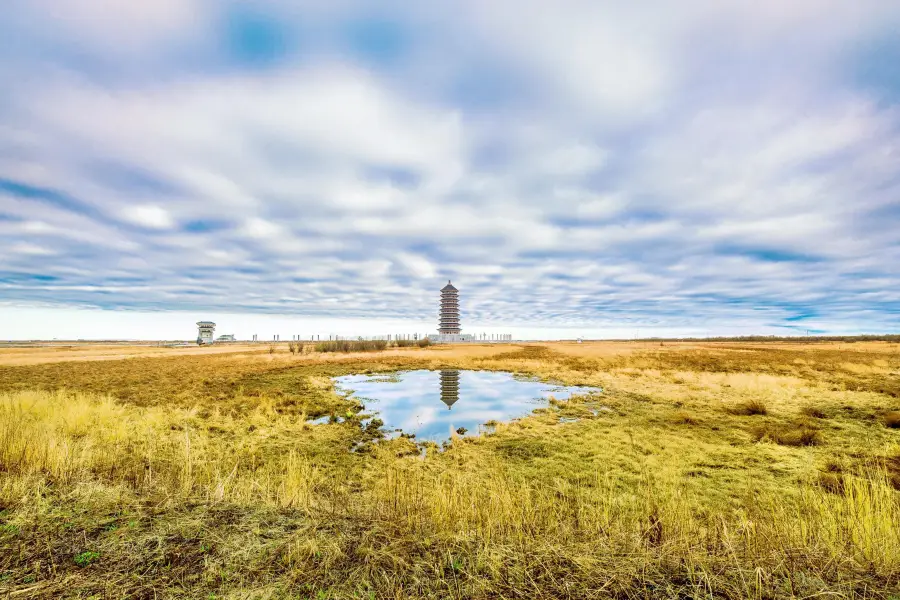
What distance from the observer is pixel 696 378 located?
98.0 feet

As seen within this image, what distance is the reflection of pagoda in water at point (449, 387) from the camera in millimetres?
23266

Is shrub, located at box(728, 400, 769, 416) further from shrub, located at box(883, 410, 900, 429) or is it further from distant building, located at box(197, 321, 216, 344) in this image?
distant building, located at box(197, 321, 216, 344)

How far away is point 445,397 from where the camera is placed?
24328 millimetres

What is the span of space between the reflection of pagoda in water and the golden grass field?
729cm

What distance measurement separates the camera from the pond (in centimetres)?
1765

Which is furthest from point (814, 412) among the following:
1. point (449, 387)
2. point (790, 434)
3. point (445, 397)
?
point (449, 387)

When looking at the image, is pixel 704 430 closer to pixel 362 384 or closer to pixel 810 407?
pixel 810 407

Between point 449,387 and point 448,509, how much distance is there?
73.1 ft

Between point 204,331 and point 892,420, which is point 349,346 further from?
point 892,420

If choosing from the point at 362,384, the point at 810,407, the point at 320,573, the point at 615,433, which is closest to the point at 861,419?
the point at 810,407

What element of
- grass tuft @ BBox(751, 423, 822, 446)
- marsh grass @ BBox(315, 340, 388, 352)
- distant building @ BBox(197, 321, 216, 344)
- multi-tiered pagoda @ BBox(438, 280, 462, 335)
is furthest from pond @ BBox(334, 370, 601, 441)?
multi-tiered pagoda @ BBox(438, 280, 462, 335)

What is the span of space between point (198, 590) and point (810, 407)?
26403 millimetres

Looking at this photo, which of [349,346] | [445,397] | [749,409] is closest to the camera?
[749,409]

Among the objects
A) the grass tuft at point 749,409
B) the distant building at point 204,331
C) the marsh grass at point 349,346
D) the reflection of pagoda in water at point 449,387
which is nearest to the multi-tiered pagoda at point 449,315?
the marsh grass at point 349,346
